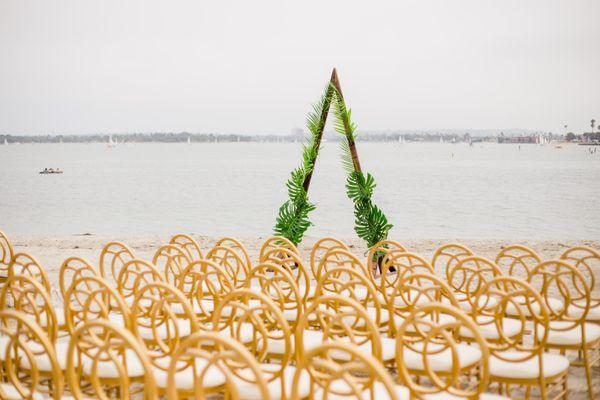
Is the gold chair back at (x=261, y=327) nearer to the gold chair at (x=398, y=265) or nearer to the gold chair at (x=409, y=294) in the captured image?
the gold chair at (x=409, y=294)

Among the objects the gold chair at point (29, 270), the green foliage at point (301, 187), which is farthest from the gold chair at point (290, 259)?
the green foliage at point (301, 187)

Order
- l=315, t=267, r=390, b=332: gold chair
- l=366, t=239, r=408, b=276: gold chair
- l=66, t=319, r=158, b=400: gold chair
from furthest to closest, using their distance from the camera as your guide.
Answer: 1. l=366, t=239, r=408, b=276: gold chair
2. l=315, t=267, r=390, b=332: gold chair
3. l=66, t=319, r=158, b=400: gold chair

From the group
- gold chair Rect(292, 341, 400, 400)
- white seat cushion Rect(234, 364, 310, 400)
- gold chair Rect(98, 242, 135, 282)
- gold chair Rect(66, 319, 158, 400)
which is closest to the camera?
gold chair Rect(292, 341, 400, 400)

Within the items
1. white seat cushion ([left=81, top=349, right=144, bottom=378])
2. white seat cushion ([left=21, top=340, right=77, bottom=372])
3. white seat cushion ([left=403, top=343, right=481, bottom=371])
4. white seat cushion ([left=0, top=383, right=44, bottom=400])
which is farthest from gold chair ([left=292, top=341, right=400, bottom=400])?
white seat cushion ([left=21, top=340, right=77, bottom=372])

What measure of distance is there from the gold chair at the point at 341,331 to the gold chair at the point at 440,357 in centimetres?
13

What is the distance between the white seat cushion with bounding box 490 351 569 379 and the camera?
3227 millimetres

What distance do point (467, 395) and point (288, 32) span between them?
8872 centimetres

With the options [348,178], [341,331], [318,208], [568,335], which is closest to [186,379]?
[341,331]

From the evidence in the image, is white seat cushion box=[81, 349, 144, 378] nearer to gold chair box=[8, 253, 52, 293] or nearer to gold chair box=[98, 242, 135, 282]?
gold chair box=[8, 253, 52, 293]

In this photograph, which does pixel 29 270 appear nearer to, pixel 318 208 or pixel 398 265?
pixel 398 265

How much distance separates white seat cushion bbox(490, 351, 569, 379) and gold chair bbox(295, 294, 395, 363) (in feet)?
2.04

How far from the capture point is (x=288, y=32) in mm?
87562

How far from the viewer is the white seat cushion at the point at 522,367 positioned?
3227 mm

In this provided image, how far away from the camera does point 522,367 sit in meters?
3.27
